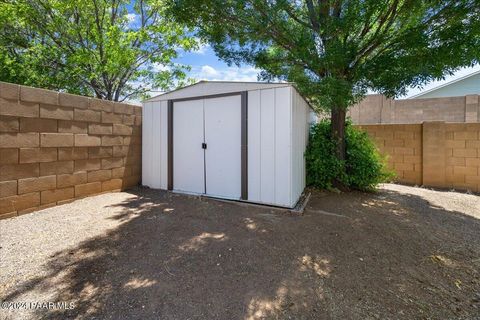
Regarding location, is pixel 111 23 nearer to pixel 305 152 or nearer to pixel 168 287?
pixel 305 152

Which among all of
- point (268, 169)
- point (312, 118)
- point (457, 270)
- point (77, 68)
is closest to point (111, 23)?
point (77, 68)

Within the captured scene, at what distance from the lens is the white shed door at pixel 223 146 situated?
4.27 m

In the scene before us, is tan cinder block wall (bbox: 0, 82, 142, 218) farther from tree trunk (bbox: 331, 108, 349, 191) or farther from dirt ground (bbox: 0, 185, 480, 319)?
tree trunk (bbox: 331, 108, 349, 191)

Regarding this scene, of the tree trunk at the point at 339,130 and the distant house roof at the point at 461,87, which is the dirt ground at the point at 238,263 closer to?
the tree trunk at the point at 339,130

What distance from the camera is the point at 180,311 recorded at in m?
1.70

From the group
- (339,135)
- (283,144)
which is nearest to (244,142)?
(283,144)

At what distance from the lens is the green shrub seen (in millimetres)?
5094

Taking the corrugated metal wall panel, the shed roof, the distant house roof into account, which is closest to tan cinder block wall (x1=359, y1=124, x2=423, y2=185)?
the corrugated metal wall panel

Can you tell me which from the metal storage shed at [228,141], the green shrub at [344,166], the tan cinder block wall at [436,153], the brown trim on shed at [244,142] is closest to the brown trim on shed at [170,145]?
the metal storage shed at [228,141]

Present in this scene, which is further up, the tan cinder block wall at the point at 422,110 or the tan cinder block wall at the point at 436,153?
the tan cinder block wall at the point at 422,110

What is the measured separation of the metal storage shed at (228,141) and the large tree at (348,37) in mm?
781

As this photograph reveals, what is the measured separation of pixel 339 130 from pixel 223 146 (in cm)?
269

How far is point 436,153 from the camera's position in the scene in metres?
5.96

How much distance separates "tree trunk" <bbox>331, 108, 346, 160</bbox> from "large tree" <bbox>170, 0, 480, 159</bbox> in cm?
91
